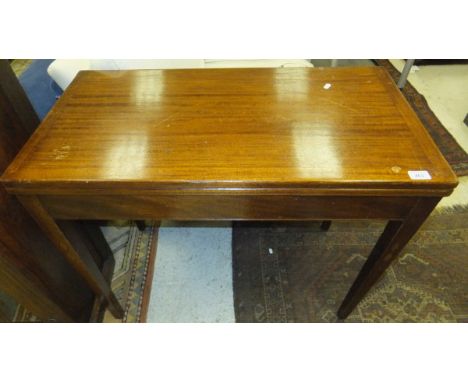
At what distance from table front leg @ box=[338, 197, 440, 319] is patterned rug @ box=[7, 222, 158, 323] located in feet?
2.61

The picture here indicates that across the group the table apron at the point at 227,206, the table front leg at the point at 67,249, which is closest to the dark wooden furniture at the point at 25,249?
the table front leg at the point at 67,249

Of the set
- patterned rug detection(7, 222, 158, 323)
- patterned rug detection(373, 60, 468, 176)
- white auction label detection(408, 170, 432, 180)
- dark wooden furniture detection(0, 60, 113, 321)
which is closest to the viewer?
white auction label detection(408, 170, 432, 180)

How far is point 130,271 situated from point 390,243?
1010 millimetres

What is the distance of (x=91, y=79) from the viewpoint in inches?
36.8

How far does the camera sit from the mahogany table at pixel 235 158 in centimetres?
65

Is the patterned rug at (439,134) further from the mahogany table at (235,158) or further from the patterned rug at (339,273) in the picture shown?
the mahogany table at (235,158)

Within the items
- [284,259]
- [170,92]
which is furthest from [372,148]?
[284,259]

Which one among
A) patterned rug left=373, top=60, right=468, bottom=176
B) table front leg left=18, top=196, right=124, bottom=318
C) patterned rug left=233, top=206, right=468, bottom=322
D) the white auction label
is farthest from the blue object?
patterned rug left=373, top=60, right=468, bottom=176

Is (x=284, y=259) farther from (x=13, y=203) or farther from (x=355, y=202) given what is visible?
(x=13, y=203)

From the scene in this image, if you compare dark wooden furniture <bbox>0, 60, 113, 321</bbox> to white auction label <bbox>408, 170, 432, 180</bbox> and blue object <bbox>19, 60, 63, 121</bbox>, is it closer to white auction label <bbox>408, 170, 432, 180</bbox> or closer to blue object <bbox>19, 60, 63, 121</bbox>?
blue object <bbox>19, 60, 63, 121</bbox>

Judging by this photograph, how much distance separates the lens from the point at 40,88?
4.08 ft

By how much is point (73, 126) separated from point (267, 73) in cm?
58

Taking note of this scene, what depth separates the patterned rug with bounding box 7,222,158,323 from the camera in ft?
3.78

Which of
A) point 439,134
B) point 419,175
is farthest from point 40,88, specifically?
point 439,134
